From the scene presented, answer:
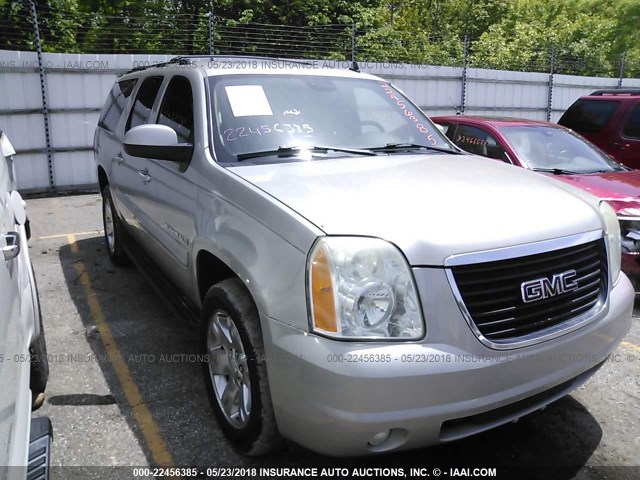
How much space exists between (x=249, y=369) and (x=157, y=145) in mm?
1428

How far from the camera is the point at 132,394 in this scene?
3473mm

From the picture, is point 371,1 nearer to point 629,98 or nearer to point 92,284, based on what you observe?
point 629,98

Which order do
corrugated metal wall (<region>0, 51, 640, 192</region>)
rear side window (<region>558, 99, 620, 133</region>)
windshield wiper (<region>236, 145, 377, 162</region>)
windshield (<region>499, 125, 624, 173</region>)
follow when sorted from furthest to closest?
corrugated metal wall (<region>0, 51, 640, 192</region>) < rear side window (<region>558, 99, 620, 133</region>) < windshield (<region>499, 125, 624, 173</region>) < windshield wiper (<region>236, 145, 377, 162</region>)

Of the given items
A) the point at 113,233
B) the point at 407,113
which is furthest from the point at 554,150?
the point at 113,233

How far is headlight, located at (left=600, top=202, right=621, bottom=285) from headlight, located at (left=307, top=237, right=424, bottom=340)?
49.8 inches

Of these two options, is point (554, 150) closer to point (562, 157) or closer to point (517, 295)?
point (562, 157)

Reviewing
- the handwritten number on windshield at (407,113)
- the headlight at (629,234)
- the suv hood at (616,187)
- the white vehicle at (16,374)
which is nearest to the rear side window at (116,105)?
the handwritten number on windshield at (407,113)

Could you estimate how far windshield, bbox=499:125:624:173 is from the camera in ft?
19.6

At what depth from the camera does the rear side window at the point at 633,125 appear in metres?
8.01

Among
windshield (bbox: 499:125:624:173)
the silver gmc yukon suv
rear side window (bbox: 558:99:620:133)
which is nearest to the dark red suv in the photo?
rear side window (bbox: 558:99:620:133)

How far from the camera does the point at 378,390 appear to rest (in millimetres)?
2150

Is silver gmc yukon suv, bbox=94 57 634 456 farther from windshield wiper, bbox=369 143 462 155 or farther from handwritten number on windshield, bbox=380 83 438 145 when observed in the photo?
handwritten number on windshield, bbox=380 83 438 145

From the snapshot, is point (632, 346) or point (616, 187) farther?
point (616, 187)

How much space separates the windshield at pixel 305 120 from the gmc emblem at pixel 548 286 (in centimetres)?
138
